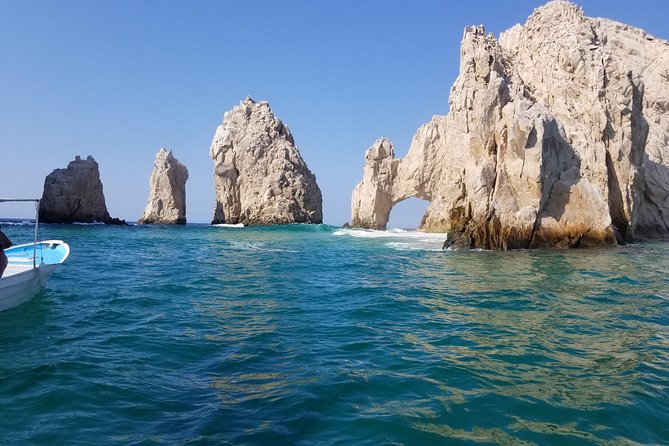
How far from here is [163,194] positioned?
98.1 m

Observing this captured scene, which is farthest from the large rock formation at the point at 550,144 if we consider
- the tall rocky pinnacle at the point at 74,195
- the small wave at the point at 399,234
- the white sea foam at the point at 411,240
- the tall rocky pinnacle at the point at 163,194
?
the tall rocky pinnacle at the point at 74,195

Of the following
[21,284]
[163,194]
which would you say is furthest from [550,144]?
[163,194]

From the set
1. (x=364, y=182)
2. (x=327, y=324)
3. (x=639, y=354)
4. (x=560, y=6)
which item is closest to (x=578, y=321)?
(x=639, y=354)

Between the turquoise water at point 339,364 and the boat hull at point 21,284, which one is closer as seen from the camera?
the turquoise water at point 339,364

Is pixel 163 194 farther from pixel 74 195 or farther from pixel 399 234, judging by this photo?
pixel 399 234

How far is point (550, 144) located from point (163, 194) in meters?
87.7

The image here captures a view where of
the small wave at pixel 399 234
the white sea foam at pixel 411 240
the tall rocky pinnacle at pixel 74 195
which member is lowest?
the white sea foam at pixel 411 240

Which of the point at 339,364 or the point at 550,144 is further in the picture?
the point at 550,144

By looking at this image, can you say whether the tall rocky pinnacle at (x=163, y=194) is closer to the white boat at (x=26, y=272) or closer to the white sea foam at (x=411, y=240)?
the white sea foam at (x=411, y=240)

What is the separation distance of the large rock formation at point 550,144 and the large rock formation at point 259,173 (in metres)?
46.3

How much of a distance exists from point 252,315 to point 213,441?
6.12 metres

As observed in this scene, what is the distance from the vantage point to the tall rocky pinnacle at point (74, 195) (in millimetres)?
81312

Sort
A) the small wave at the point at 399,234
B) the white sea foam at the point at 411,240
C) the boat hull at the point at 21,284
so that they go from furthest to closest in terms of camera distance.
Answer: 1. the small wave at the point at 399,234
2. the white sea foam at the point at 411,240
3. the boat hull at the point at 21,284

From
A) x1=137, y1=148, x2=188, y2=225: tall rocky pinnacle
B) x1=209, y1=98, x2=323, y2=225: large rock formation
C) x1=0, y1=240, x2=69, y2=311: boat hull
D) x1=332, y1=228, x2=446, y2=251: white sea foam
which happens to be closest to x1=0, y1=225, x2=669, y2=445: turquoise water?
x1=0, y1=240, x2=69, y2=311: boat hull
